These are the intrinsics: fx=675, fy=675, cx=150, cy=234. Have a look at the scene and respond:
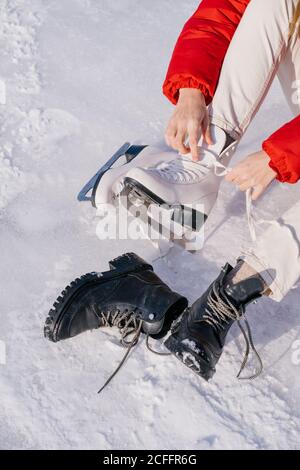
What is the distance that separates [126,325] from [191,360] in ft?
0.73

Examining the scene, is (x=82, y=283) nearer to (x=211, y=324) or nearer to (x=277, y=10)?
(x=211, y=324)

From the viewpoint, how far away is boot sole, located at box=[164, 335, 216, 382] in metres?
1.63

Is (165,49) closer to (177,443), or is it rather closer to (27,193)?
(27,193)

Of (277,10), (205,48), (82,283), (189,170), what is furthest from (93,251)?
(277,10)

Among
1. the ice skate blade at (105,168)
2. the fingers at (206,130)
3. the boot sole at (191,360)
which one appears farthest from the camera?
the ice skate blade at (105,168)

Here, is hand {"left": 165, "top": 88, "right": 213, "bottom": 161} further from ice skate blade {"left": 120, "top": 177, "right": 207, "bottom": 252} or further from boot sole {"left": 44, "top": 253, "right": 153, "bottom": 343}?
boot sole {"left": 44, "top": 253, "right": 153, "bottom": 343}

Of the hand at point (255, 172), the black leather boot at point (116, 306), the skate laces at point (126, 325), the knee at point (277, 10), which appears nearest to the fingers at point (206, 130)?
the hand at point (255, 172)

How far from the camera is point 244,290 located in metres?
1.65

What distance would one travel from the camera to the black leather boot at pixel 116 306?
174 centimetres

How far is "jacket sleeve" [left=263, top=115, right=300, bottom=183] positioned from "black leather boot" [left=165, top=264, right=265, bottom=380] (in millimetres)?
274

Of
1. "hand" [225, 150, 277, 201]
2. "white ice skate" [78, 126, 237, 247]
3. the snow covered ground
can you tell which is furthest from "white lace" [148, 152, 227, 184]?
the snow covered ground

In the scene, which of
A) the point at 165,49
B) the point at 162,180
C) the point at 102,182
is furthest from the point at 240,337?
the point at 165,49

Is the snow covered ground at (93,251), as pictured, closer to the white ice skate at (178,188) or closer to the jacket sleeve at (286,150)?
the white ice skate at (178,188)

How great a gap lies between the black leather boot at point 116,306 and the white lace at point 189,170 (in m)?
0.29
